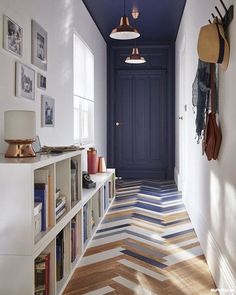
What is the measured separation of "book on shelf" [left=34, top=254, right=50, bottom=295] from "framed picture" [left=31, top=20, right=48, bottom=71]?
1.59 meters

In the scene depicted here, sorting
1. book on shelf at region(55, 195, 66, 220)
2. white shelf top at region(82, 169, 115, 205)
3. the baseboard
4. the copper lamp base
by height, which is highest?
the copper lamp base

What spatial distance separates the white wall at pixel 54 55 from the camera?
2443mm

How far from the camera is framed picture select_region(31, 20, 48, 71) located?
2.89 metres

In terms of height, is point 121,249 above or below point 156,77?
below

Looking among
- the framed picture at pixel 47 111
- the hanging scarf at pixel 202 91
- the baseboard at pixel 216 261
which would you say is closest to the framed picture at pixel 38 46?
the framed picture at pixel 47 111

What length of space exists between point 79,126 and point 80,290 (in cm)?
298

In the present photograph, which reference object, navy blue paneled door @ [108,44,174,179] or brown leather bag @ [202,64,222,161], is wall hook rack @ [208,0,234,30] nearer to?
brown leather bag @ [202,64,222,161]

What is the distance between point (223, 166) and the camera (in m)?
2.24

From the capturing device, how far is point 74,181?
9.01 ft

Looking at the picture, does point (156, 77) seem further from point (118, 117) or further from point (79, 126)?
point (79, 126)

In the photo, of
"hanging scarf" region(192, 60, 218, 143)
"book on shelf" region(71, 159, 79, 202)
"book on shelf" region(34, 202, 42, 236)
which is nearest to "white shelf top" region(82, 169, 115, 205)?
"book on shelf" region(71, 159, 79, 202)

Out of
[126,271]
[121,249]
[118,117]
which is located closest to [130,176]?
[118,117]

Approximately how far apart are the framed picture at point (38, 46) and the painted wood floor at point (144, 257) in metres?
1.59

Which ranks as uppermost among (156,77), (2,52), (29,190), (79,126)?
(156,77)
